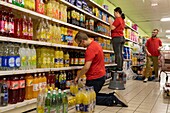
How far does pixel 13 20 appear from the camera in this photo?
2730 mm

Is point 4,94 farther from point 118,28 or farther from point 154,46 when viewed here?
point 154,46

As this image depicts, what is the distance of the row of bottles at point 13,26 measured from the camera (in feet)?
8.34

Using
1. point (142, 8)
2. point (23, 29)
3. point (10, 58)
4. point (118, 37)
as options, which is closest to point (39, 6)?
point (23, 29)

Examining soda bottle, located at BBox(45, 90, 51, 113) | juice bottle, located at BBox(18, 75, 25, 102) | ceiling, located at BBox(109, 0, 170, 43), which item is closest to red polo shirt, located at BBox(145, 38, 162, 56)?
ceiling, located at BBox(109, 0, 170, 43)

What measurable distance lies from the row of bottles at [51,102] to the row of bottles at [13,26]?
100cm

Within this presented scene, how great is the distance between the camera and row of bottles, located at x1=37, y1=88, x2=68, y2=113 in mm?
2116

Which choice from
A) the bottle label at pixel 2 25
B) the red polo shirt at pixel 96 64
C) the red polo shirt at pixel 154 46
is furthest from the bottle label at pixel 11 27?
the red polo shirt at pixel 154 46

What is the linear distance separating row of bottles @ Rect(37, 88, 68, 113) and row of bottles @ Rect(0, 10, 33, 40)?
3.29ft

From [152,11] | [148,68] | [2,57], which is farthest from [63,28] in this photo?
[152,11]

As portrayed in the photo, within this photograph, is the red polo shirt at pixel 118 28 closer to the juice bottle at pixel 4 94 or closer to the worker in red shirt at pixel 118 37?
the worker in red shirt at pixel 118 37

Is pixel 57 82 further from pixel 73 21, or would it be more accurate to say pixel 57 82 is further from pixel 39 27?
pixel 73 21

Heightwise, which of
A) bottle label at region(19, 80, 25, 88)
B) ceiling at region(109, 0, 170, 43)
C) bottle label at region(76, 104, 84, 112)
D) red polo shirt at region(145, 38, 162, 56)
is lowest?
bottle label at region(76, 104, 84, 112)

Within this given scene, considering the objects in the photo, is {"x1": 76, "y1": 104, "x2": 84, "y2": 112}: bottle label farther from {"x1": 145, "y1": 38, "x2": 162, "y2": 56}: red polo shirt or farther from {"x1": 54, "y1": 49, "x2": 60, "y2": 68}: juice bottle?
{"x1": 145, "y1": 38, "x2": 162, "y2": 56}: red polo shirt

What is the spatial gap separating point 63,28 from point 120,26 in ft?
6.23
